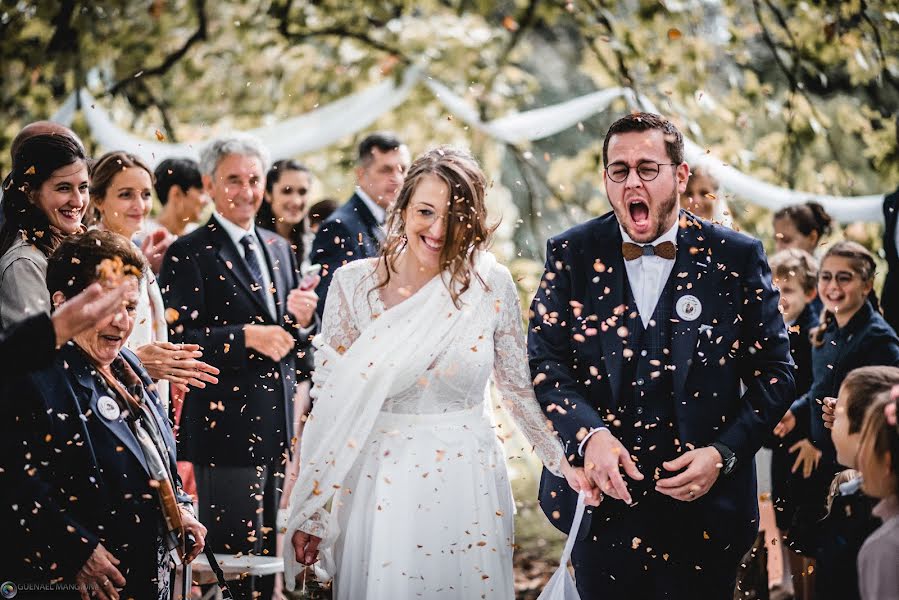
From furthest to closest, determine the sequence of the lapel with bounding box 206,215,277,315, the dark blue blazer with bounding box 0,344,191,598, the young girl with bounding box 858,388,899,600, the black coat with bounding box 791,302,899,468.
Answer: the lapel with bounding box 206,215,277,315, the black coat with bounding box 791,302,899,468, the dark blue blazer with bounding box 0,344,191,598, the young girl with bounding box 858,388,899,600

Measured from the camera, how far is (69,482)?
329cm

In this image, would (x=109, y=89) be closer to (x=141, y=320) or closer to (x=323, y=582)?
(x=141, y=320)

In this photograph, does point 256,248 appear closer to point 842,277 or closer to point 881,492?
point 842,277

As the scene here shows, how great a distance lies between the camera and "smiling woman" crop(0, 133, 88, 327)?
Result: 390 centimetres

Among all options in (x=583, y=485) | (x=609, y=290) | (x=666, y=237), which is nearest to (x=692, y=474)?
(x=583, y=485)

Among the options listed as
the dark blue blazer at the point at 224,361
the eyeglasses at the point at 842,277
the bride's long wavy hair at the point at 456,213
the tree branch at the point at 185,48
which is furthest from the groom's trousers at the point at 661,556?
the tree branch at the point at 185,48

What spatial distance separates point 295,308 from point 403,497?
60.7 inches

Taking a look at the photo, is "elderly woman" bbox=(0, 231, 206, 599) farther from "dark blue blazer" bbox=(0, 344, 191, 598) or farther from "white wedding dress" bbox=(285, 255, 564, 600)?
"white wedding dress" bbox=(285, 255, 564, 600)

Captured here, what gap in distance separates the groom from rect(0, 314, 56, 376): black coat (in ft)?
5.25

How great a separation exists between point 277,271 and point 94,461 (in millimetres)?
2055

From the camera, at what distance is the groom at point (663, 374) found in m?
3.56

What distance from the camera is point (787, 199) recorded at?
25.5 ft

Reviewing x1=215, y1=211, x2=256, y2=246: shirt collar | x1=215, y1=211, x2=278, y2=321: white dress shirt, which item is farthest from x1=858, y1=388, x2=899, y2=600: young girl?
x1=215, y1=211, x2=256, y2=246: shirt collar

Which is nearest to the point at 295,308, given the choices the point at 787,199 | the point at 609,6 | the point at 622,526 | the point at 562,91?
the point at 622,526
